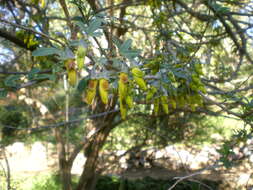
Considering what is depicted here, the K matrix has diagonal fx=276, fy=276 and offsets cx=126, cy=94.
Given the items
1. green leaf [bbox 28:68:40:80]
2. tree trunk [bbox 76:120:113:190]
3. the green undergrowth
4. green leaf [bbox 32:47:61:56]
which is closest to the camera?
green leaf [bbox 32:47:61:56]

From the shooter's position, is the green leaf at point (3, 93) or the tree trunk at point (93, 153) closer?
the green leaf at point (3, 93)

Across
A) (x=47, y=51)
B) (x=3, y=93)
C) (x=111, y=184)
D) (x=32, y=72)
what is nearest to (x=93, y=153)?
(x=111, y=184)

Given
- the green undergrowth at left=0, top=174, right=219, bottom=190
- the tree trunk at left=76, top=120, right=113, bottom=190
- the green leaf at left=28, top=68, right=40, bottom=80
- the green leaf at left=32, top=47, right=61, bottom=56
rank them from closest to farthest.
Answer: the green leaf at left=32, top=47, right=61, bottom=56, the green leaf at left=28, top=68, right=40, bottom=80, the tree trunk at left=76, top=120, right=113, bottom=190, the green undergrowth at left=0, top=174, right=219, bottom=190

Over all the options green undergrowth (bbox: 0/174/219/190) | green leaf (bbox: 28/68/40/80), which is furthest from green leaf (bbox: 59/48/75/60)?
green undergrowth (bbox: 0/174/219/190)

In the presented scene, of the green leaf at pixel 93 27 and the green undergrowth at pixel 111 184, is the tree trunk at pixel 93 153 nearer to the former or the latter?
the green undergrowth at pixel 111 184

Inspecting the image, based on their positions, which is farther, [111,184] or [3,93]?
[111,184]

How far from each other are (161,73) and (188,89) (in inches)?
7.1

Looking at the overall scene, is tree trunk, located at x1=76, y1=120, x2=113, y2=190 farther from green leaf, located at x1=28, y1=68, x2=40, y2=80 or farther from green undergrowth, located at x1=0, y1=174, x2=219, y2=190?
green leaf, located at x1=28, y1=68, x2=40, y2=80

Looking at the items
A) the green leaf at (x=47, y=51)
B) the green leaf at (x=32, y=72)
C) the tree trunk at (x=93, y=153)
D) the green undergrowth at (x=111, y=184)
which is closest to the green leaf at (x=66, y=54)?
the green leaf at (x=47, y=51)

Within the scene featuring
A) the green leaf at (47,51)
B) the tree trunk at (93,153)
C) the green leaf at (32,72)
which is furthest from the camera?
the tree trunk at (93,153)

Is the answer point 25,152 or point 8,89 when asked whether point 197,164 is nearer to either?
point 25,152

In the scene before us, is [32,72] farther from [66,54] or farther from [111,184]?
[111,184]

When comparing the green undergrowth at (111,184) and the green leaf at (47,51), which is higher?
the green leaf at (47,51)

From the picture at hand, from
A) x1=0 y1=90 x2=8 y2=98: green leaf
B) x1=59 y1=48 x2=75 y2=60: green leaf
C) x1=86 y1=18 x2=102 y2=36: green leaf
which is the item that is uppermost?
x1=86 y1=18 x2=102 y2=36: green leaf
